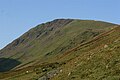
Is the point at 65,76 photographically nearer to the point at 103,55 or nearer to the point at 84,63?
the point at 84,63

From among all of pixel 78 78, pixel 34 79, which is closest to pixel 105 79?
pixel 78 78

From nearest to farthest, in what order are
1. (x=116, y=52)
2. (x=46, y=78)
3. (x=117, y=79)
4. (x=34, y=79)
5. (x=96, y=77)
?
1. (x=117, y=79)
2. (x=96, y=77)
3. (x=116, y=52)
4. (x=46, y=78)
5. (x=34, y=79)

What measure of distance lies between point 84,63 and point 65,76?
3.10 m

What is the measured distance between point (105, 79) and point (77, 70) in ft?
23.6

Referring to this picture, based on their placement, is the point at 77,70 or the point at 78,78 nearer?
the point at 78,78

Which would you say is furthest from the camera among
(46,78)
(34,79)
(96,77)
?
(34,79)

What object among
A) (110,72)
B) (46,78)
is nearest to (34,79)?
(46,78)

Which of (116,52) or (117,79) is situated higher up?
(116,52)

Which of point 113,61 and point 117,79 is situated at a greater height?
point 113,61

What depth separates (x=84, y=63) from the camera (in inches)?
1470

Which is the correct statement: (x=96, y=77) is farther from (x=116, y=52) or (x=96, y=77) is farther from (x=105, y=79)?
(x=116, y=52)

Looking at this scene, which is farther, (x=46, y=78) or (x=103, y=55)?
(x=46, y=78)

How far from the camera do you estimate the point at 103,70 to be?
32.1m

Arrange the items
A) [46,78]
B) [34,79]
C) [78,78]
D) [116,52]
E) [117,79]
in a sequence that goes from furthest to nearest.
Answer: [34,79]
[46,78]
[116,52]
[78,78]
[117,79]
